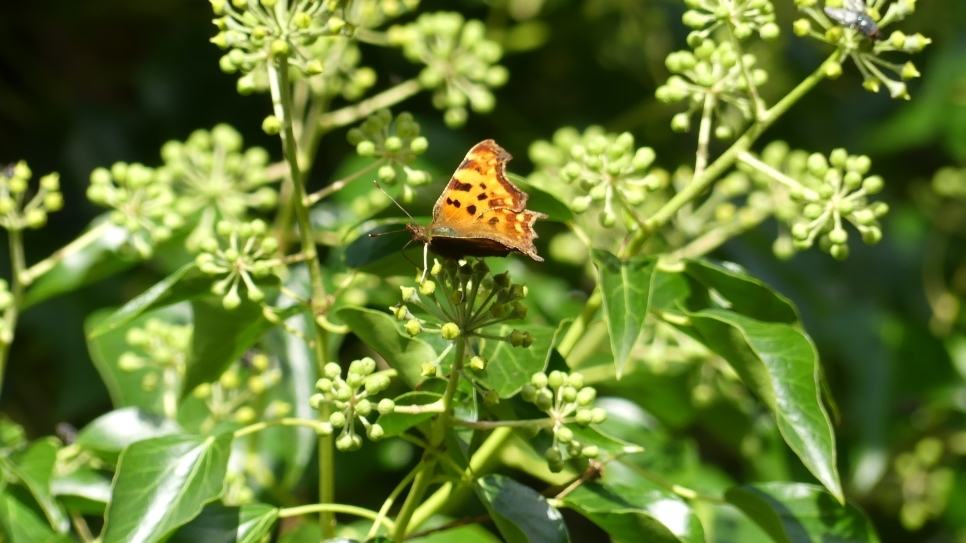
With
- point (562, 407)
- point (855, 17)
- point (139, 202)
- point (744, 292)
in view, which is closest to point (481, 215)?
point (562, 407)

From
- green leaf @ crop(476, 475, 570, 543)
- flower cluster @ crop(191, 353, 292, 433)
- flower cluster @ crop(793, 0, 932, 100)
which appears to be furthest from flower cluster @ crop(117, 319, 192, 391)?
flower cluster @ crop(793, 0, 932, 100)

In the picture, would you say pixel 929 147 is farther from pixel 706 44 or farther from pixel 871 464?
→ pixel 706 44

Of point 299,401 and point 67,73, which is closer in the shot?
point 299,401

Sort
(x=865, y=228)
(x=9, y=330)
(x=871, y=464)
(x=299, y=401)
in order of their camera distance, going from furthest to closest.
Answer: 1. (x=871, y=464)
2. (x=299, y=401)
3. (x=9, y=330)
4. (x=865, y=228)

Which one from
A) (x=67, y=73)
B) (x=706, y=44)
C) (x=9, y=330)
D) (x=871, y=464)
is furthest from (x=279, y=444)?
(x=67, y=73)

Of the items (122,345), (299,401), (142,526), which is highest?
(142,526)

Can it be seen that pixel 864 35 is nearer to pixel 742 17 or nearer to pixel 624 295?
pixel 742 17

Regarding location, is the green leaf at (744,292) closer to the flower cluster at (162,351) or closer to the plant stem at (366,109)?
the plant stem at (366,109)

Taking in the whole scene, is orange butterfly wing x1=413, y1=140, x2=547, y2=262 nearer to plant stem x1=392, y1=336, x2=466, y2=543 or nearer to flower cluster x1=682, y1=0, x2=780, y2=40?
plant stem x1=392, y1=336, x2=466, y2=543

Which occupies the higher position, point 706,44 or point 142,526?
point 706,44
